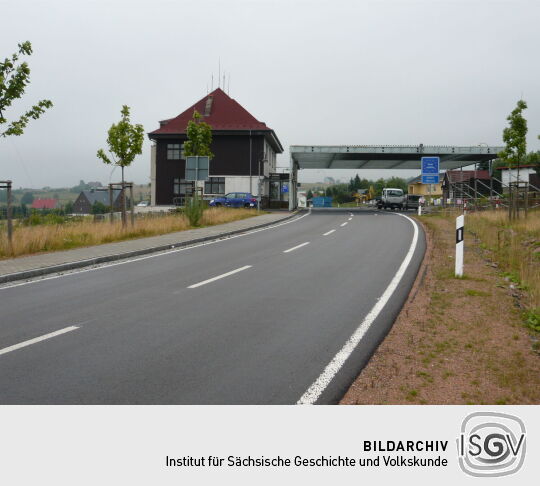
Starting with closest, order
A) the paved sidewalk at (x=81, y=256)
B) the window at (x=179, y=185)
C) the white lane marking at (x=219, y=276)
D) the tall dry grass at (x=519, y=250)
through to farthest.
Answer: the tall dry grass at (x=519, y=250) → the white lane marking at (x=219, y=276) → the paved sidewalk at (x=81, y=256) → the window at (x=179, y=185)

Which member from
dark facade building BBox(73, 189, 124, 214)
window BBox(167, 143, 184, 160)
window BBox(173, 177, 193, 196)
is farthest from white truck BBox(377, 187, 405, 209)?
dark facade building BBox(73, 189, 124, 214)

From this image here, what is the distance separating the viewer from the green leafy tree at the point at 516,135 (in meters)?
25.2

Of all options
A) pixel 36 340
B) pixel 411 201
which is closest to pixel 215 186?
pixel 411 201

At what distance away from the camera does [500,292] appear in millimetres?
7844

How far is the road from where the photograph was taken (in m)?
4.14

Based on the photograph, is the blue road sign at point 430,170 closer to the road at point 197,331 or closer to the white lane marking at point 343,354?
the road at point 197,331

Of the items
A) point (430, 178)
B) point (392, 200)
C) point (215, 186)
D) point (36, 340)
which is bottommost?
point (36, 340)

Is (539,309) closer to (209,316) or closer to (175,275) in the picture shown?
(209,316)

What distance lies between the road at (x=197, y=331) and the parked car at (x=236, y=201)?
31891 millimetres

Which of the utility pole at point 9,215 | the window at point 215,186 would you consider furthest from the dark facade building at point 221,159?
the utility pole at point 9,215

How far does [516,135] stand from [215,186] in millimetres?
29305

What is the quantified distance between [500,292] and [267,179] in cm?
4193
